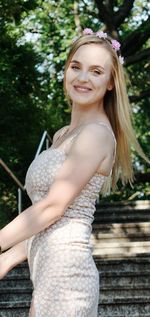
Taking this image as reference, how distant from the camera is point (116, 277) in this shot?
6508 mm

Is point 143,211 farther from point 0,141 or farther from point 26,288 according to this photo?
point 26,288

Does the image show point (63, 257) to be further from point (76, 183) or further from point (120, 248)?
point (120, 248)

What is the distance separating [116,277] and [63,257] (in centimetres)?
443

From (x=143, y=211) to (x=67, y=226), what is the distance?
7856 millimetres

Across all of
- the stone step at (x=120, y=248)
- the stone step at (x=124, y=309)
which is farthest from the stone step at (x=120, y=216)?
the stone step at (x=124, y=309)

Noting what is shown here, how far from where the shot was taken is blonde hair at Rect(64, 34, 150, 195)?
7.63ft

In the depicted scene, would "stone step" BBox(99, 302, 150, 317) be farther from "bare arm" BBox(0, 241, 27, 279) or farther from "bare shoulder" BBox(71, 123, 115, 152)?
"bare shoulder" BBox(71, 123, 115, 152)

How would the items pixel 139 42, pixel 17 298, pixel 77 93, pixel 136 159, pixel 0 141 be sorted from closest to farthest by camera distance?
pixel 77 93 < pixel 17 298 < pixel 0 141 < pixel 139 42 < pixel 136 159

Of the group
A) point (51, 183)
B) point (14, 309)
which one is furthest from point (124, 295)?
point (51, 183)

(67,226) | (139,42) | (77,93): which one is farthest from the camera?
(139,42)

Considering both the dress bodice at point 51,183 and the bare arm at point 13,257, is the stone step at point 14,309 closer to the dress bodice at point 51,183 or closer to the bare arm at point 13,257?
the bare arm at point 13,257

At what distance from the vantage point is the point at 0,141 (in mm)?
11078

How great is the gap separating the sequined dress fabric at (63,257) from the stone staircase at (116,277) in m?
3.49

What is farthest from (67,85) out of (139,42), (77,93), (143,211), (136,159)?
(136,159)
